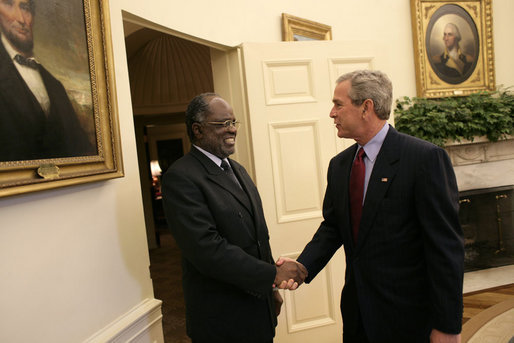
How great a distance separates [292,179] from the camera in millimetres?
2941

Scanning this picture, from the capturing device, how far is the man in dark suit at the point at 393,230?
147 cm

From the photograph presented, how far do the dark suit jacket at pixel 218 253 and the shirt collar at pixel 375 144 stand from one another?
2.00 feet

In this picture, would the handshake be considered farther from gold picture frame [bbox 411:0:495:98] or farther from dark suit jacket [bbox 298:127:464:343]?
gold picture frame [bbox 411:0:495:98]

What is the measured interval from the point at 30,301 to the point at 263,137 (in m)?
1.88

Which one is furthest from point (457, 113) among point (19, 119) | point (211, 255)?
point (19, 119)

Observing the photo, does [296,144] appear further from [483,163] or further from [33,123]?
[483,163]

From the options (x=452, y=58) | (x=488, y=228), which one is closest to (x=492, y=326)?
(x=488, y=228)

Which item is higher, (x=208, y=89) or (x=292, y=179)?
(x=208, y=89)

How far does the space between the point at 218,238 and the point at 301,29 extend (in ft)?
8.54

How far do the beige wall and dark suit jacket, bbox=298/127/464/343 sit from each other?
1.10 m

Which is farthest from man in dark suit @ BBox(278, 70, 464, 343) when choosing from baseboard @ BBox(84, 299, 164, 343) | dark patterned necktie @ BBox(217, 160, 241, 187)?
baseboard @ BBox(84, 299, 164, 343)

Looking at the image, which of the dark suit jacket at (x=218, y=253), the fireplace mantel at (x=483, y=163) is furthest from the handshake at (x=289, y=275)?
the fireplace mantel at (x=483, y=163)

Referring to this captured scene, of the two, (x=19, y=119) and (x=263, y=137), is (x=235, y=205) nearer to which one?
(x=19, y=119)

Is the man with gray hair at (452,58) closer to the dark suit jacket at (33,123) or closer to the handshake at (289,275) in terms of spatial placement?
the handshake at (289,275)
